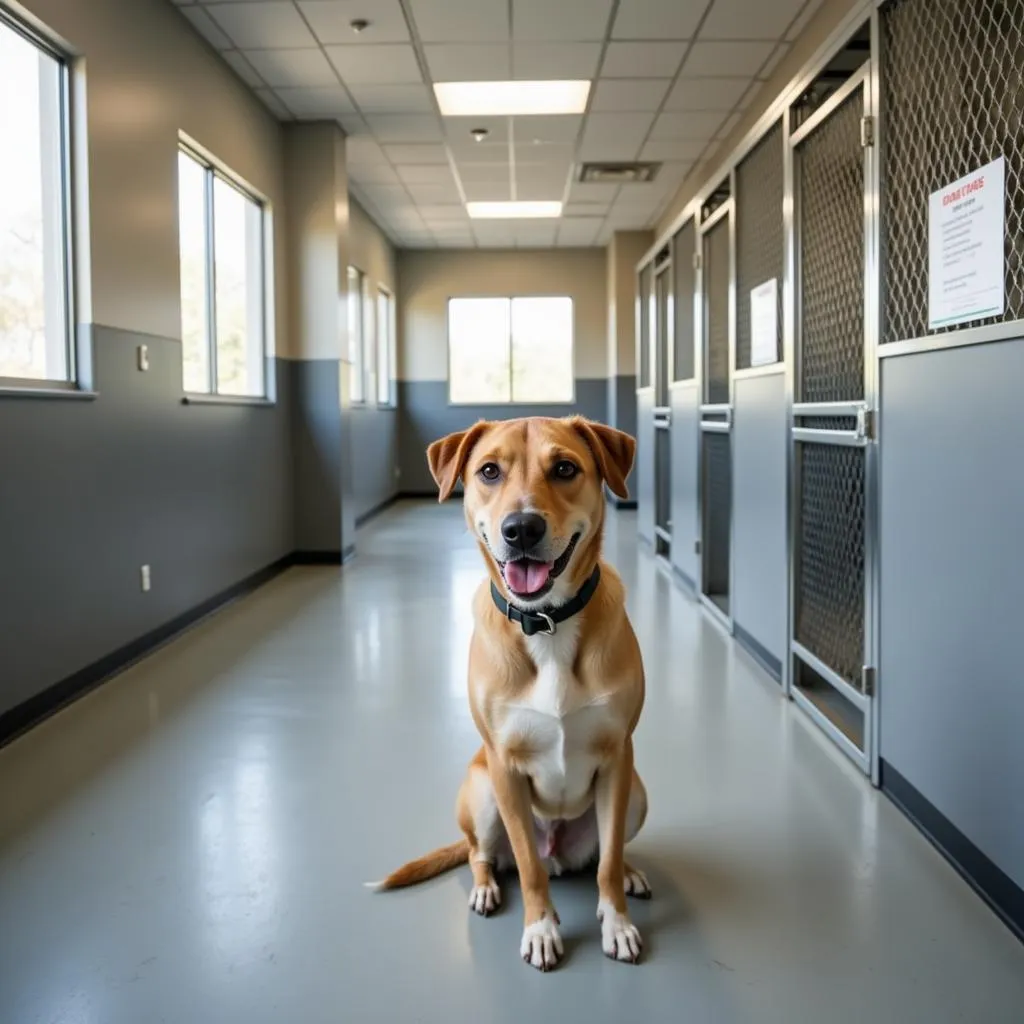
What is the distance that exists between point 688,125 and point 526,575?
20.8ft

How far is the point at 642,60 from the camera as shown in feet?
18.9

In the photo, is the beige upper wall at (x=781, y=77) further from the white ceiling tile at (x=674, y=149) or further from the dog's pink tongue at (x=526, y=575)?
the dog's pink tongue at (x=526, y=575)

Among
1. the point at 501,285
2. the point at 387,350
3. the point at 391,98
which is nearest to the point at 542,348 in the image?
the point at 501,285

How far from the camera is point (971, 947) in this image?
188 cm

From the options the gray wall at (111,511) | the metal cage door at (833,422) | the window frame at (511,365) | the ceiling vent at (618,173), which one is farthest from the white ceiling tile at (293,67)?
the window frame at (511,365)

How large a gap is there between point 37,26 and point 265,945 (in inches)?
129

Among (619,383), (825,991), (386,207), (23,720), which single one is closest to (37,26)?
(23,720)

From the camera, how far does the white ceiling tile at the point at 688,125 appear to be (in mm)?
6926

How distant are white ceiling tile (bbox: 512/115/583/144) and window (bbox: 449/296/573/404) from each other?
16.8 ft

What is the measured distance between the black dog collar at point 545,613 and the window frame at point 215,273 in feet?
11.5

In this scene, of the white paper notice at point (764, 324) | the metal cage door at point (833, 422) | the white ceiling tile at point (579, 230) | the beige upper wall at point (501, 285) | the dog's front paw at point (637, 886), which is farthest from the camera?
the beige upper wall at point (501, 285)

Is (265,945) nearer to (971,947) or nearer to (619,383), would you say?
(971,947)

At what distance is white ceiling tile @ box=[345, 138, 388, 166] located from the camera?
7418 millimetres

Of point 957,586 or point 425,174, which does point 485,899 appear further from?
point 425,174
